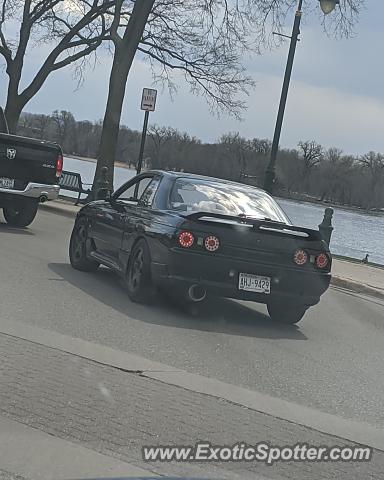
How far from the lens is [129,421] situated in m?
4.91

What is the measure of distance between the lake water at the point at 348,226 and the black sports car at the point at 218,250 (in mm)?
8899

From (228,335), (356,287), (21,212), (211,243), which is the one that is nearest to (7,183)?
(21,212)

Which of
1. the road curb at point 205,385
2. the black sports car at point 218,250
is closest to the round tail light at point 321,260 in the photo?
the black sports car at point 218,250

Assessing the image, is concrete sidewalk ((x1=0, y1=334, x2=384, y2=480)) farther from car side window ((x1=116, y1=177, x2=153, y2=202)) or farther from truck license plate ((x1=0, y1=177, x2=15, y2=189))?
truck license plate ((x1=0, y1=177, x2=15, y2=189))

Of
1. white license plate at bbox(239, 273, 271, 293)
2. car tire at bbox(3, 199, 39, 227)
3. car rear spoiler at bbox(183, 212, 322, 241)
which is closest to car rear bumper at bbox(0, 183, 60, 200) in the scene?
car tire at bbox(3, 199, 39, 227)

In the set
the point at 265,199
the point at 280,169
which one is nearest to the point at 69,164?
the point at 280,169

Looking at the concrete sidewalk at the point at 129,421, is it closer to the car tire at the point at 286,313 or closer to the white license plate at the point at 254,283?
the white license plate at the point at 254,283

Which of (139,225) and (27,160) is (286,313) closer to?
(139,225)

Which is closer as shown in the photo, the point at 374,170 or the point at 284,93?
the point at 284,93

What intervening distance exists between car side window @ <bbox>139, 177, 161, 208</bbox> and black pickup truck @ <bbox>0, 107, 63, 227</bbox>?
5.40 m

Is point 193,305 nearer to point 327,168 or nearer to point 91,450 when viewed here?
point 91,450

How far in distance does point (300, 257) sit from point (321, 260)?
0.91 ft

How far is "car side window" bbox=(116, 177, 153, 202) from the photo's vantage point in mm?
9867

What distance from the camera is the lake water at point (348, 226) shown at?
2048 centimetres
